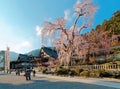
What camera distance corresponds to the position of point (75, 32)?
37156 millimetres

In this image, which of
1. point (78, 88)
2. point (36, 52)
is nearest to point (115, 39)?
point (78, 88)

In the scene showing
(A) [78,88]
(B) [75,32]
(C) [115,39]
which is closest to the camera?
(A) [78,88]

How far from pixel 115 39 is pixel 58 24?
11652 mm

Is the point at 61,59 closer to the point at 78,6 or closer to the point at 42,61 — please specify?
the point at 78,6

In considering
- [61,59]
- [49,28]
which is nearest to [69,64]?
[61,59]

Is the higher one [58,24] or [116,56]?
[58,24]

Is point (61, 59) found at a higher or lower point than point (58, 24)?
lower

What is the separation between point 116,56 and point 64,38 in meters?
8.76

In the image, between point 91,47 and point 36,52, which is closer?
point 91,47

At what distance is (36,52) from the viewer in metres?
70.2

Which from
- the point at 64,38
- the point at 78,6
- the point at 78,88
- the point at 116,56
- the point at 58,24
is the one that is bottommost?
the point at 78,88

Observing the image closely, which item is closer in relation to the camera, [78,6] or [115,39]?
[78,6]

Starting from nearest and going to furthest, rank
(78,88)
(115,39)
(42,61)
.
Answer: (78,88) < (115,39) < (42,61)

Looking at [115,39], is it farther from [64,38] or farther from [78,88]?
[78,88]
